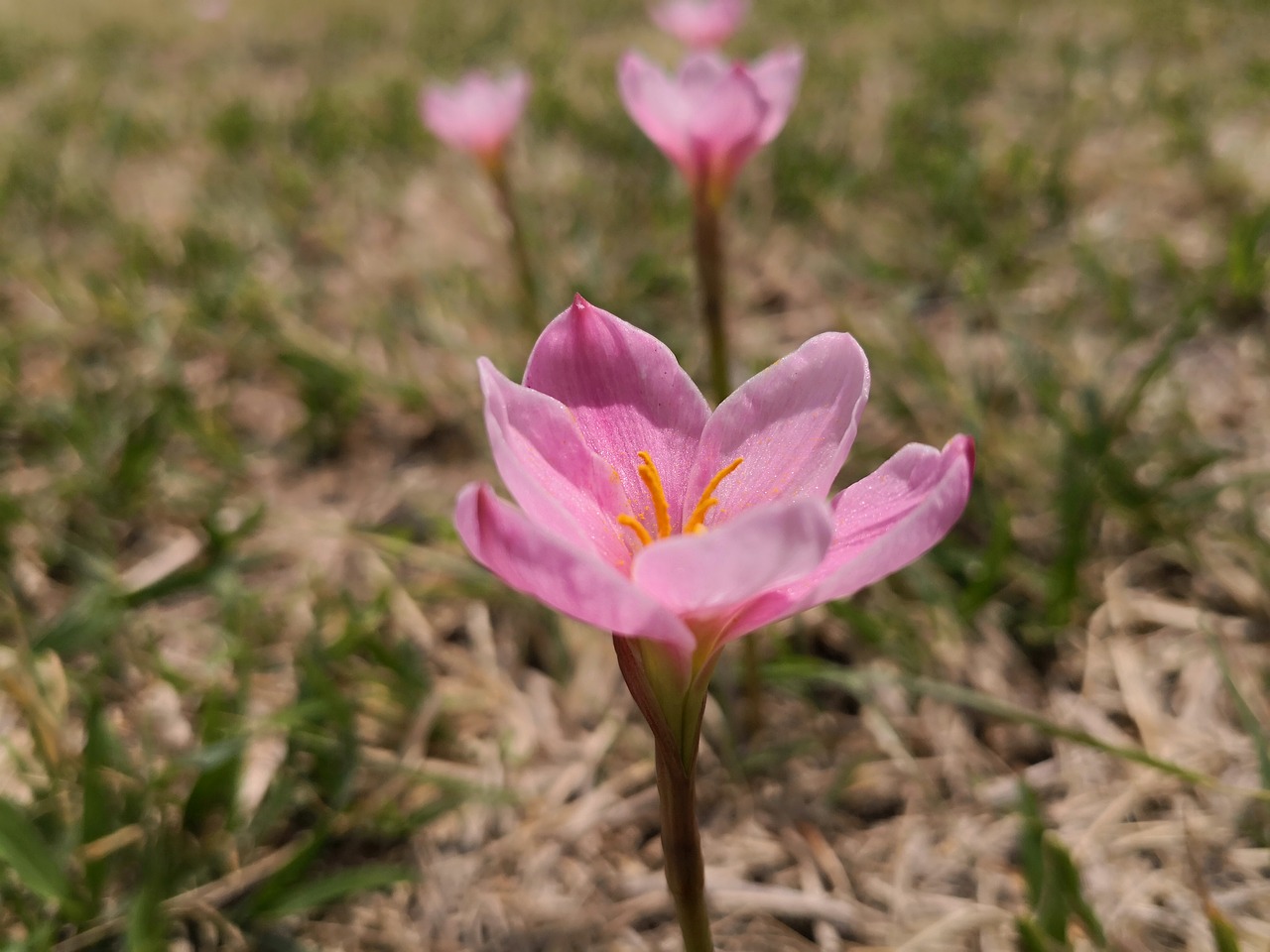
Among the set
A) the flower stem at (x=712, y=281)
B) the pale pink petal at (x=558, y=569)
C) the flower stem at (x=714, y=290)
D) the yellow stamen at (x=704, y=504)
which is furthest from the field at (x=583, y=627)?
the pale pink petal at (x=558, y=569)

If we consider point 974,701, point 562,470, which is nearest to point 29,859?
point 562,470

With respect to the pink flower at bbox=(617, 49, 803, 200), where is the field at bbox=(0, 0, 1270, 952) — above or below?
below

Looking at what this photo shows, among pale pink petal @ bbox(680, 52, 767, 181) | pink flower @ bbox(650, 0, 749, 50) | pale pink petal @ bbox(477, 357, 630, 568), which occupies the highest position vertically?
pink flower @ bbox(650, 0, 749, 50)

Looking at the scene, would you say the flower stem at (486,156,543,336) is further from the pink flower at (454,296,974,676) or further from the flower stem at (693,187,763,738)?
the pink flower at (454,296,974,676)

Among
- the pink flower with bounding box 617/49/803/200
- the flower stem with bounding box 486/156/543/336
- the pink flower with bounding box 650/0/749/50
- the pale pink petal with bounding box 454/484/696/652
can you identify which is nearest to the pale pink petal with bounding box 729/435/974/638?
the pale pink petal with bounding box 454/484/696/652

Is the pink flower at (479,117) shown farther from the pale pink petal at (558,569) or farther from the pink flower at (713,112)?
the pale pink petal at (558,569)

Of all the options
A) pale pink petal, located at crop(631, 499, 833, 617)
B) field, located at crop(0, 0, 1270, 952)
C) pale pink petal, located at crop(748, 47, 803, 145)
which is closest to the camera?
pale pink petal, located at crop(631, 499, 833, 617)

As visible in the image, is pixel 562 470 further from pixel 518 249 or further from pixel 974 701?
pixel 518 249
